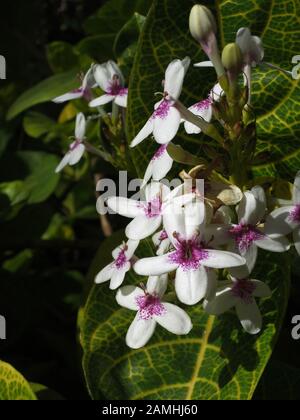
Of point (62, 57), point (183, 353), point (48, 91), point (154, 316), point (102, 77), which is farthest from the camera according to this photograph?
point (62, 57)

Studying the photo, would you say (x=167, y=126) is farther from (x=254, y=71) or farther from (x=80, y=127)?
(x=80, y=127)

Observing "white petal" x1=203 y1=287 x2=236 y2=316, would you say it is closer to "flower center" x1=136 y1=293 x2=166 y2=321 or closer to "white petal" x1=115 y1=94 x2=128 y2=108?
"flower center" x1=136 y1=293 x2=166 y2=321

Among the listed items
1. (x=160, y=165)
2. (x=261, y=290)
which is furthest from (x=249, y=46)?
(x=261, y=290)

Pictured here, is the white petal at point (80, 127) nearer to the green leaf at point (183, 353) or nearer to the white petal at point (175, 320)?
the green leaf at point (183, 353)

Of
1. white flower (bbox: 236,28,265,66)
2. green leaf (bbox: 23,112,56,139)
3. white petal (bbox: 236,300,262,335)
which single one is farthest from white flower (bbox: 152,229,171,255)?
green leaf (bbox: 23,112,56,139)

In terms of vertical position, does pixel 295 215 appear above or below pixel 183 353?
above

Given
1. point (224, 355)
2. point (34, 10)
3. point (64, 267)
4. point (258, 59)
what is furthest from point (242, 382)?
point (34, 10)

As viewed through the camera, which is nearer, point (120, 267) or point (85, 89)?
point (120, 267)
